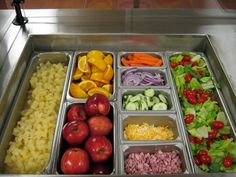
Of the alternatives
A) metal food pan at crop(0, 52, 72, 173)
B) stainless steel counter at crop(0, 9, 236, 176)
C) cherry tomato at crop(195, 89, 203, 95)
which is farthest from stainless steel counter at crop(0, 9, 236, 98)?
cherry tomato at crop(195, 89, 203, 95)

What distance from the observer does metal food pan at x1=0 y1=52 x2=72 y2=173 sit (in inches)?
43.0

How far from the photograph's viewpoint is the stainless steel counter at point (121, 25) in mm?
1448

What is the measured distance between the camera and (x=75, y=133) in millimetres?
1056

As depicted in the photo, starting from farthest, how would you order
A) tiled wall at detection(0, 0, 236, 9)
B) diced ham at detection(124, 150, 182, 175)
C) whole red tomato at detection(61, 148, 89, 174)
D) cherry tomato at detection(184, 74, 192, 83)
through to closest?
tiled wall at detection(0, 0, 236, 9)
cherry tomato at detection(184, 74, 192, 83)
diced ham at detection(124, 150, 182, 175)
whole red tomato at detection(61, 148, 89, 174)

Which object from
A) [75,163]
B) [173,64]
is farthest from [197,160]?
[173,64]

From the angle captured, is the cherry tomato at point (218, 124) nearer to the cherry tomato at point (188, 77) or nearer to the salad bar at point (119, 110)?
the salad bar at point (119, 110)

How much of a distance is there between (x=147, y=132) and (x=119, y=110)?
0.16 m

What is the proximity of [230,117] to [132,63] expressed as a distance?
1.85 feet

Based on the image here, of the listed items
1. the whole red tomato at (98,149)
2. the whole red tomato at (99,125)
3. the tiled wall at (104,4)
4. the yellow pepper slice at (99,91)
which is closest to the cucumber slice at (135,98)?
the yellow pepper slice at (99,91)

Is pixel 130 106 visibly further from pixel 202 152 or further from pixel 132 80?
pixel 202 152

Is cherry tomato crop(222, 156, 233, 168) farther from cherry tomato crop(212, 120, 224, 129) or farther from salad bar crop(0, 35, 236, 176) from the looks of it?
cherry tomato crop(212, 120, 224, 129)

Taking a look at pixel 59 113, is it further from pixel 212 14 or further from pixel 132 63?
pixel 212 14

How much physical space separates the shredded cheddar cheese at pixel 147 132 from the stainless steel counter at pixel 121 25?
451 mm

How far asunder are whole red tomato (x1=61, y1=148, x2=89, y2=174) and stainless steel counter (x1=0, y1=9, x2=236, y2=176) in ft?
1.97
